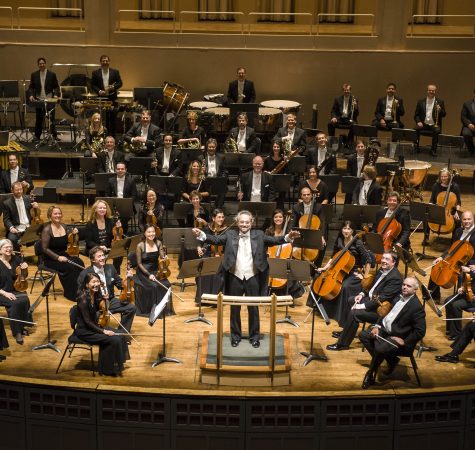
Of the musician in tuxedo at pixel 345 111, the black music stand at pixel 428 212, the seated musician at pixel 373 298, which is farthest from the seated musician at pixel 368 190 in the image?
the musician in tuxedo at pixel 345 111

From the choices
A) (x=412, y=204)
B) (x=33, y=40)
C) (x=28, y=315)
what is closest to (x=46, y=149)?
(x=33, y=40)

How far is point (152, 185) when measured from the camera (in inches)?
439

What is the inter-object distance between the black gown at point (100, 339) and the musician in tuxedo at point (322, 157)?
4538 mm

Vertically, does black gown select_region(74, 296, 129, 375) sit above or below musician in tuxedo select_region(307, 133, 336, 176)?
below

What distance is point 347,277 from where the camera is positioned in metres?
9.41

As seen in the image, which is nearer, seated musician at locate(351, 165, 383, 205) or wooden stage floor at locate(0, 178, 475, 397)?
wooden stage floor at locate(0, 178, 475, 397)

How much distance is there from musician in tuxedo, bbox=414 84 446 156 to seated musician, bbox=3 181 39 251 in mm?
6056

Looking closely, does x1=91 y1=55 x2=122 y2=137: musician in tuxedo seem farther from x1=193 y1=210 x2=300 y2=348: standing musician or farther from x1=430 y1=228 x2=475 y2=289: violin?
x1=430 y1=228 x2=475 y2=289: violin

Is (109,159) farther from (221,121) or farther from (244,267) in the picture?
(244,267)

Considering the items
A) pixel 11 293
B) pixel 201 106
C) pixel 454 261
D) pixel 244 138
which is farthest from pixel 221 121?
pixel 11 293

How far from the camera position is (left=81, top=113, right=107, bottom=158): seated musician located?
1226 cm

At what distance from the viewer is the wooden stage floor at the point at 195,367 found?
7852 millimetres

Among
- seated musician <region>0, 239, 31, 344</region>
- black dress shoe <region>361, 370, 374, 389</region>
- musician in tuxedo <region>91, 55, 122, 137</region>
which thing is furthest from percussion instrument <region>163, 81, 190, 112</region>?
black dress shoe <region>361, 370, 374, 389</region>

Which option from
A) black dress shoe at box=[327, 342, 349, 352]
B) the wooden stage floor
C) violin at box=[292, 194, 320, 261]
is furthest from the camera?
violin at box=[292, 194, 320, 261]
